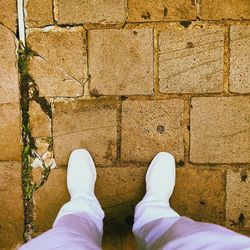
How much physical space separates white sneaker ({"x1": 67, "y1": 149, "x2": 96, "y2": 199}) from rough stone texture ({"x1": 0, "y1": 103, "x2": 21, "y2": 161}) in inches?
12.1

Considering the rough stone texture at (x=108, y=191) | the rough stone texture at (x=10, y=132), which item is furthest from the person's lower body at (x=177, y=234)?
the rough stone texture at (x=10, y=132)

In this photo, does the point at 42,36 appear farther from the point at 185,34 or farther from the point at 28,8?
the point at 185,34

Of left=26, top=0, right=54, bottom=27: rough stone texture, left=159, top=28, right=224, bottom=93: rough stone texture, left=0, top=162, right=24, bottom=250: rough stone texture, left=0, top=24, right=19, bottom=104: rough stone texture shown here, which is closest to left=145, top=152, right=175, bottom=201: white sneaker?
left=159, top=28, right=224, bottom=93: rough stone texture

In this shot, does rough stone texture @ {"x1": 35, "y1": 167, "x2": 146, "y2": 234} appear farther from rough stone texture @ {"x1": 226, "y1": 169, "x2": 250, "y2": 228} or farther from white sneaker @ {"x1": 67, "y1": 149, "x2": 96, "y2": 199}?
rough stone texture @ {"x1": 226, "y1": 169, "x2": 250, "y2": 228}

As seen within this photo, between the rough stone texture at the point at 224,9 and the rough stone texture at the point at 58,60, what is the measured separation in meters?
0.65

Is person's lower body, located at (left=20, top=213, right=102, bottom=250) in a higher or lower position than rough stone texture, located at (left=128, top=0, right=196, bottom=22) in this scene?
lower

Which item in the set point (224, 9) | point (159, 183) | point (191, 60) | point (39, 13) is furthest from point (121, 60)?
point (159, 183)

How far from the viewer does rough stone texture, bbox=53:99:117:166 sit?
1.89 metres

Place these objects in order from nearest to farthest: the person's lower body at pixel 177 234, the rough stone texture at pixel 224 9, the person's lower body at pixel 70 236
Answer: the person's lower body at pixel 177 234 → the person's lower body at pixel 70 236 → the rough stone texture at pixel 224 9

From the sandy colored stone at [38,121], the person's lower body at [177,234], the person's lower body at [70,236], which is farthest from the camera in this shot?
the sandy colored stone at [38,121]

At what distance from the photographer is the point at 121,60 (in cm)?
184

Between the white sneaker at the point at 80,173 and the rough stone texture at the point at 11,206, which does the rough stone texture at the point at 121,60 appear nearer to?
the white sneaker at the point at 80,173

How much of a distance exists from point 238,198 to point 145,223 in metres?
0.61

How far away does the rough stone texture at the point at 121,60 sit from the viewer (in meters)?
1.83
